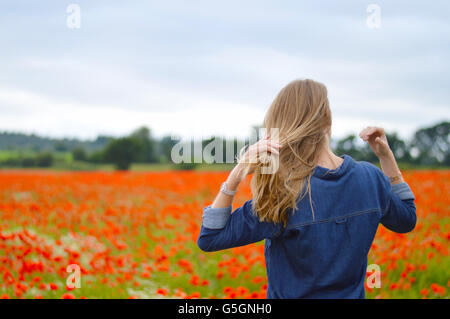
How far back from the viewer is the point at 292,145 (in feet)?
4.69

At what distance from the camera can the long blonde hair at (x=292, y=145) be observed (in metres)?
1.37

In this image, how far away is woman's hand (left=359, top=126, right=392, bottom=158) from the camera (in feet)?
5.29

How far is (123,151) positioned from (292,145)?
12.7 meters

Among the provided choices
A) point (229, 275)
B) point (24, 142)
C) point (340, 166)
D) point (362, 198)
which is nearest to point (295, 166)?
point (340, 166)

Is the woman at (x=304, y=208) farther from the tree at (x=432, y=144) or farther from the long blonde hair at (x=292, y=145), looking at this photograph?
the tree at (x=432, y=144)

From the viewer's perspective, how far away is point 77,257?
3871mm

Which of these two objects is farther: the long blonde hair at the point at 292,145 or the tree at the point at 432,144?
the tree at the point at 432,144

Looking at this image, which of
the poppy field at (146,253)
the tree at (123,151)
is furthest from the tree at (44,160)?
the poppy field at (146,253)

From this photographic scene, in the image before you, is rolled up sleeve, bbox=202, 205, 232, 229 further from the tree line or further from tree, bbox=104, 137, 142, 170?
tree, bbox=104, 137, 142, 170

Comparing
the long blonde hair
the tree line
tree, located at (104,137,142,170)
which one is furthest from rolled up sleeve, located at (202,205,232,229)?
tree, located at (104,137,142,170)

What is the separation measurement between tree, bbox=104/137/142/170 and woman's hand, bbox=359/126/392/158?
1242 centimetres

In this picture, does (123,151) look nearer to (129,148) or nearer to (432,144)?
(129,148)

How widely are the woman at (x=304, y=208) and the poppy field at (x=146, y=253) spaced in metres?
1.56
